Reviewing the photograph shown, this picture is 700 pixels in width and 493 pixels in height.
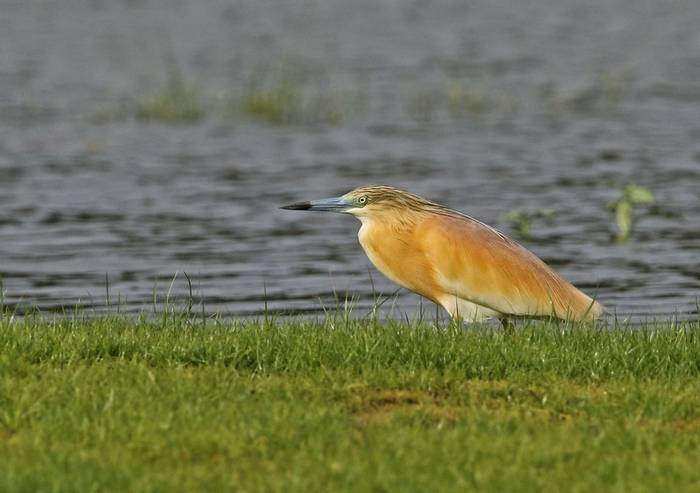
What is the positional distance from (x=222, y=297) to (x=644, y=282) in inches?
156

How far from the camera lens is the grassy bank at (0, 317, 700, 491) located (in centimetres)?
572

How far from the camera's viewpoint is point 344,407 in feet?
22.0

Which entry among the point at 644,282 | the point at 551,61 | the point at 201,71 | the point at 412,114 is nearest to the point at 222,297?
the point at 644,282

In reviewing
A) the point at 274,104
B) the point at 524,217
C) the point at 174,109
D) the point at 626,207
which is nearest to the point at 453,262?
the point at 524,217

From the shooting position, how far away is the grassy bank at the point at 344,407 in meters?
5.72

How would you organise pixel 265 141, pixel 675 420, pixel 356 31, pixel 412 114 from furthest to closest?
pixel 356 31, pixel 412 114, pixel 265 141, pixel 675 420

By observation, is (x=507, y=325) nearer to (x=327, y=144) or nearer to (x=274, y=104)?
(x=327, y=144)

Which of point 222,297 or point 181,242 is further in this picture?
point 181,242

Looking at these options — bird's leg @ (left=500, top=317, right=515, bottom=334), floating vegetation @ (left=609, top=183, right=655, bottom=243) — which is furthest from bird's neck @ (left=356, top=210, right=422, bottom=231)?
floating vegetation @ (left=609, top=183, right=655, bottom=243)

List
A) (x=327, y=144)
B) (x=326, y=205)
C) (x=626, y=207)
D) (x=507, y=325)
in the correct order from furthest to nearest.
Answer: (x=327, y=144) < (x=626, y=207) < (x=326, y=205) < (x=507, y=325)

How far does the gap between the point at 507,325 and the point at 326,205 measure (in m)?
1.33

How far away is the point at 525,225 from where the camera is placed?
14812mm

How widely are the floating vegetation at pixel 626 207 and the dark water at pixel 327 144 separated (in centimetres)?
15

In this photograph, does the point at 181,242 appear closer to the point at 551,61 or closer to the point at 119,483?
the point at 119,483
